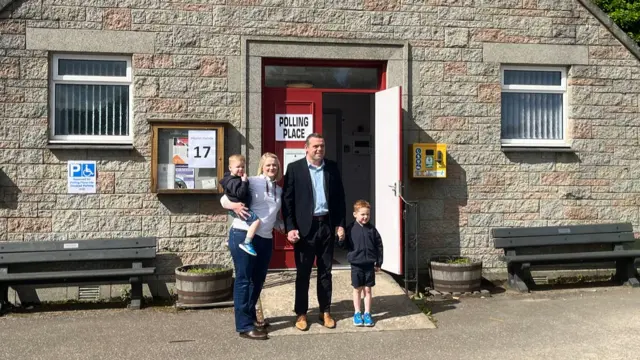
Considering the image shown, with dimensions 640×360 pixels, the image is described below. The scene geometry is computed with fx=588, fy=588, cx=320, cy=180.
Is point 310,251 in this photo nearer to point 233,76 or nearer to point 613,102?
point 233,76

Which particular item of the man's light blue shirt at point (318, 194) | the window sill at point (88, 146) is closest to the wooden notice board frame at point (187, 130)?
the window sill at point (88, 146)

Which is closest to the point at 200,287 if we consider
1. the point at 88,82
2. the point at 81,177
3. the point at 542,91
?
the point at 81,177

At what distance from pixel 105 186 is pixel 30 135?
107 centimetres

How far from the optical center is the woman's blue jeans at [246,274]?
5.47 metres

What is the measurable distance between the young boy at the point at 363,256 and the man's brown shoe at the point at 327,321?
9.4 inches

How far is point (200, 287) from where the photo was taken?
6656mm

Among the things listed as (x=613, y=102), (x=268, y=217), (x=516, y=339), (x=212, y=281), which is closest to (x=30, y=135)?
(x=212, y=281)

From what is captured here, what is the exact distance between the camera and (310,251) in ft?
18.7

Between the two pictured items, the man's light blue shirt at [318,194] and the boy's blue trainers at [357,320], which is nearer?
the man's light blue shirt at [318,194]

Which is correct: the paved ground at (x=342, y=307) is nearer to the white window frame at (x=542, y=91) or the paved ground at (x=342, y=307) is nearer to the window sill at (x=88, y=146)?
the window sill at (x=88, y=146)

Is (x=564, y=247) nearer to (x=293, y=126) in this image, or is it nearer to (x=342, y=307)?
(x=342, y=307)

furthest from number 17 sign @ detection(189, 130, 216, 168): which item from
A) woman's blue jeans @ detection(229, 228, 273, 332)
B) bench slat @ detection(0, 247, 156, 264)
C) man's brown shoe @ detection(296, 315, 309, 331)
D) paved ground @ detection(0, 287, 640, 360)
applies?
man's brown shoe @ detection(296, 315, 309, 331)

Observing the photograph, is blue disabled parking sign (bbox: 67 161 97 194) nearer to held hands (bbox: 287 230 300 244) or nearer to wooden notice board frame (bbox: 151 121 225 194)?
wooden notice board frame (bbox: 151 121 225 194)

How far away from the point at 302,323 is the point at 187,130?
2.95 m
